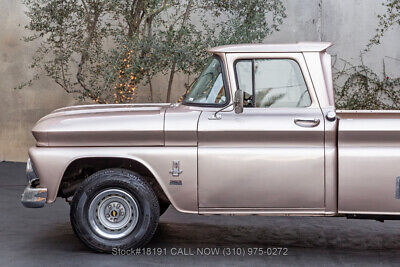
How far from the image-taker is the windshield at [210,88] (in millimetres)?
7043

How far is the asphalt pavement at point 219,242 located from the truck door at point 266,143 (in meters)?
0.55

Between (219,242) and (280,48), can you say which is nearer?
(280,48)

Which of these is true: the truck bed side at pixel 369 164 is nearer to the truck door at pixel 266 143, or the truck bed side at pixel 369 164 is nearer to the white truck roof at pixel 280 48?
the truck door at pixel 266 143

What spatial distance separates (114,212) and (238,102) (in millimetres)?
1588

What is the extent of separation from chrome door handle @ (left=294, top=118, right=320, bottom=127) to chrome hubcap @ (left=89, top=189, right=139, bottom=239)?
1718 millimetres

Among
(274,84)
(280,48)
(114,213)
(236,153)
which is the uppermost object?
(280,48)

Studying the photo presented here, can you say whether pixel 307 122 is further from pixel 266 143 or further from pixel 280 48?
pixel 280 48

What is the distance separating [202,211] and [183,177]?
1.23 ft

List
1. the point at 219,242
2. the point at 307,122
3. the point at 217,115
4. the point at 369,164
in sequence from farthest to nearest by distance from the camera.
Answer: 1. the point at 219,242
2. the point at 217,115
3. the point at 307,122
4. the point at 369,164

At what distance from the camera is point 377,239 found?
8102 millimetres

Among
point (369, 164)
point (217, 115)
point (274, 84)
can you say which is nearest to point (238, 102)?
point (217, 115)

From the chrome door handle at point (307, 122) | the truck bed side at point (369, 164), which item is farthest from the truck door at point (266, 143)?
the truck bed side at point (369, 164)

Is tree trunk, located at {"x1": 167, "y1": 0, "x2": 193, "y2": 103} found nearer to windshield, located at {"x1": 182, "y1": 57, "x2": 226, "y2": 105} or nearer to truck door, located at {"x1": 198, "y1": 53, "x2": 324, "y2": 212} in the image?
windshield, located at {"x1": 182, "y1": 57, "x2": 226, "y2": 105}

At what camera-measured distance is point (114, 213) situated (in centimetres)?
706
